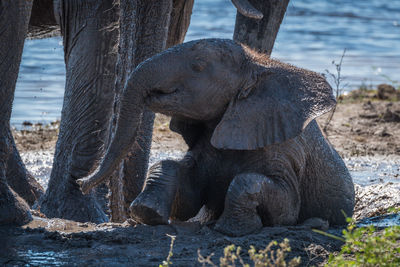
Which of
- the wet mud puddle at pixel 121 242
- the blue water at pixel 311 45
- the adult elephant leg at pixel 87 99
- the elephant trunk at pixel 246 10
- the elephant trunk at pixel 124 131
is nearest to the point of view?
the wet mud puddle at pixel 121 242

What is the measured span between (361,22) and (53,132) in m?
12.9

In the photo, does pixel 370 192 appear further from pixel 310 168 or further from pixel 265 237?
pixel 265 237

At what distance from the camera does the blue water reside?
35.3 feet

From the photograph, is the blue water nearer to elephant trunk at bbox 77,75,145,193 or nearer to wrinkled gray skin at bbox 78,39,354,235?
wrinkled gray skin at bbox 78,39,354,235

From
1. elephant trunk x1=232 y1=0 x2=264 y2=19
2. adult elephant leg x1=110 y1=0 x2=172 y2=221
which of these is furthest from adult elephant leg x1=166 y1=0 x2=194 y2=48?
elephant trunk x1=232 y1=0 x2=264 y2=19

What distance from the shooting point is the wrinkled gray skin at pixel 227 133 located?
3.91 metres

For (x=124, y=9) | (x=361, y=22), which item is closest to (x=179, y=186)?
(x=124, y=9)

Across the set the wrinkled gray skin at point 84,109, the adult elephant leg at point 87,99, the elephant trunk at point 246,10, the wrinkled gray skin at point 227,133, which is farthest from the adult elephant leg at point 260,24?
the wrinkled gray skin at point 227,133

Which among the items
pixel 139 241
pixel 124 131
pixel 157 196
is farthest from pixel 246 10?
pixel 139 241

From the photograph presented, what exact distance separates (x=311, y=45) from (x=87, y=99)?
10.8 m

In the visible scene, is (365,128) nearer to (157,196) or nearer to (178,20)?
(178,20)

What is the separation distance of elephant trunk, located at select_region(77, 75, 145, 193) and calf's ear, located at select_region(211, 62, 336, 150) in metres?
0.37

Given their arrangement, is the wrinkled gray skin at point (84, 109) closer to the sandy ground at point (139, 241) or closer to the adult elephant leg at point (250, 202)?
the sandy ground at point (139, 241)

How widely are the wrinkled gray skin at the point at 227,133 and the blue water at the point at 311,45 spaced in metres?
2.50
